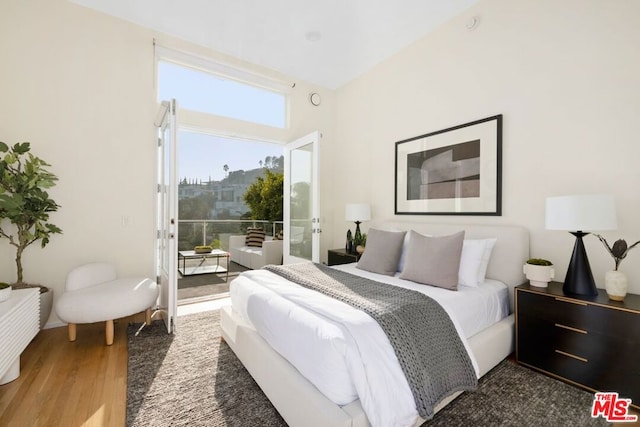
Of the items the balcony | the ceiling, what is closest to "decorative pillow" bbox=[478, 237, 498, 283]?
the ceiling

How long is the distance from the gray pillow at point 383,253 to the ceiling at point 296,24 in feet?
7.67

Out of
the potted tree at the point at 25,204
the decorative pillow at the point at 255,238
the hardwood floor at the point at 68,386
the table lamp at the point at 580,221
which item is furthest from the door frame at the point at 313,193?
the potted tree at the point at 25,204

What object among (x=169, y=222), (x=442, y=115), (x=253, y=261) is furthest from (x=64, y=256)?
(x=442, y=115)

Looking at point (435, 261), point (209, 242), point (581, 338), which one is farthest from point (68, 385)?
point (209, 242)

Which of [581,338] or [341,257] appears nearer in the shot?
[581,338]

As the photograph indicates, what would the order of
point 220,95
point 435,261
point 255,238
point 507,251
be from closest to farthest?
1. point 435,261
2. point 507,251
3. point 220,95
4. point 255,238

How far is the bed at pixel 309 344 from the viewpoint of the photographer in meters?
1.36

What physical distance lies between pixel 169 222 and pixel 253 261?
120 inches

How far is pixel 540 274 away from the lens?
7.22 ft

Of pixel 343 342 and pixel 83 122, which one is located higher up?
pixel 83 122

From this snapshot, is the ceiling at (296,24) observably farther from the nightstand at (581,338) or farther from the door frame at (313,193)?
the nightstand at (581,338)

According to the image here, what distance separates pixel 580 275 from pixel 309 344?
6.41 ft

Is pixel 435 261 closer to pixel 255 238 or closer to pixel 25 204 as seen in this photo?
pixel 25 204

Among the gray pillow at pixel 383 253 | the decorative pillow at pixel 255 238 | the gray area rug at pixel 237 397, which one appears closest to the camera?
the gray area rug at pixel 237 397
